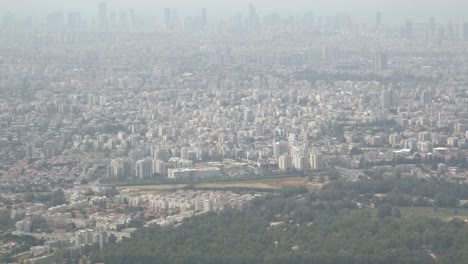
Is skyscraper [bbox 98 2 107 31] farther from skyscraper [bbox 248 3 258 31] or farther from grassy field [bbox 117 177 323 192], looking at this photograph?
grassy field [bbox 117 177 323 192]

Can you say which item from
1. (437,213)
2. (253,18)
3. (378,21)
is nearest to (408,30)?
(378,21)

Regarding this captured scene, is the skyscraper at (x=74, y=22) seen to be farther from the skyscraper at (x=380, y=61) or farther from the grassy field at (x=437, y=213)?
the grassy field at (x=437, y=213)

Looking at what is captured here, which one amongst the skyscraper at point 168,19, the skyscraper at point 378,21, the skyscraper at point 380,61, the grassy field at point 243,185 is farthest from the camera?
the skyscraper at point 168,19

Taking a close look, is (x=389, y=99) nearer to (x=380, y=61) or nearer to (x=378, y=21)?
(x=380, y=61)

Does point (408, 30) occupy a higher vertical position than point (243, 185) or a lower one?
higher

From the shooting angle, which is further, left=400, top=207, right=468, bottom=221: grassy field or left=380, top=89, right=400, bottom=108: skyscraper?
left=380, top=89, right=400, bottom=108: skyscraper

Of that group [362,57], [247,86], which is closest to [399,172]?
[247,86]

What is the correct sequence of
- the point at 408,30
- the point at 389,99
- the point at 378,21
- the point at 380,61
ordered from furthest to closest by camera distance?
the point at 378,21 → the point at 408,30 → the point at 380,61 → the point at 389,99

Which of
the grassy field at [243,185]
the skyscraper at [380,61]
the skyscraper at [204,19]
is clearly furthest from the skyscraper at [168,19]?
the grassy field at [243,185]

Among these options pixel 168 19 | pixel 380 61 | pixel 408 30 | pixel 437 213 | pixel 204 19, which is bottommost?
pixel 437 213

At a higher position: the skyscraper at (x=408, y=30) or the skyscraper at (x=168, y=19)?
the skyscraper at (x=168, y=19)

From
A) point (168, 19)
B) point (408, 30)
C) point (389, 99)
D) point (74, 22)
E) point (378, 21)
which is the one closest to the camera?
point (389, 99)

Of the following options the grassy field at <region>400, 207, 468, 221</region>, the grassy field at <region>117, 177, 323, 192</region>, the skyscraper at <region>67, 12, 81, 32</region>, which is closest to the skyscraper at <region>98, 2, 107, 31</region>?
the skyscraper at <region>67, 12, 81, 32</region>
